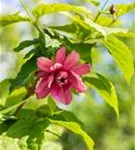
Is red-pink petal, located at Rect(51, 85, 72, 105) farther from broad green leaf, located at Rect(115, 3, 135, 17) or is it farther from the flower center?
broad green leaf, located at Rect(115, 3, 135, 17)

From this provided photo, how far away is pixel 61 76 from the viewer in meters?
1.61

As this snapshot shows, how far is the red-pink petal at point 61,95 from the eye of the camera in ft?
5.15

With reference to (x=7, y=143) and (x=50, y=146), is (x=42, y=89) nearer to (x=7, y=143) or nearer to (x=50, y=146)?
(x=7, y=143)

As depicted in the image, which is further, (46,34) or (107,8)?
(107,8)

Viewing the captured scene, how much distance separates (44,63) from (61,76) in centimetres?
9

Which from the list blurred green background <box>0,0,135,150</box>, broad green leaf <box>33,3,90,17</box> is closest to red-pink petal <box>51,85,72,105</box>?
broad green leaf <box>33,3,90,17</box>

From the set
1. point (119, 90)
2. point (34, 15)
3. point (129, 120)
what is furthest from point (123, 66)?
point (129, 120)

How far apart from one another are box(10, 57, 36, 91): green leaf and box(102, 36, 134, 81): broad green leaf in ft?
0.71

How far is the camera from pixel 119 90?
44.1 feet

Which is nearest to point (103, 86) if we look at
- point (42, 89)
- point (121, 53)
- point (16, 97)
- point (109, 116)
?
point (121, 53)

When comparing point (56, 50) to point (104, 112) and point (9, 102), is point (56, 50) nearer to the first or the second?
point (9, 102)

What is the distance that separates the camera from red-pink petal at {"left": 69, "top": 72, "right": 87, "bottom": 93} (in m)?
1.56

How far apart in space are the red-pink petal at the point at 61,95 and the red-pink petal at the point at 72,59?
7cm

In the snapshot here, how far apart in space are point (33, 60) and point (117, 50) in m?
0.24
